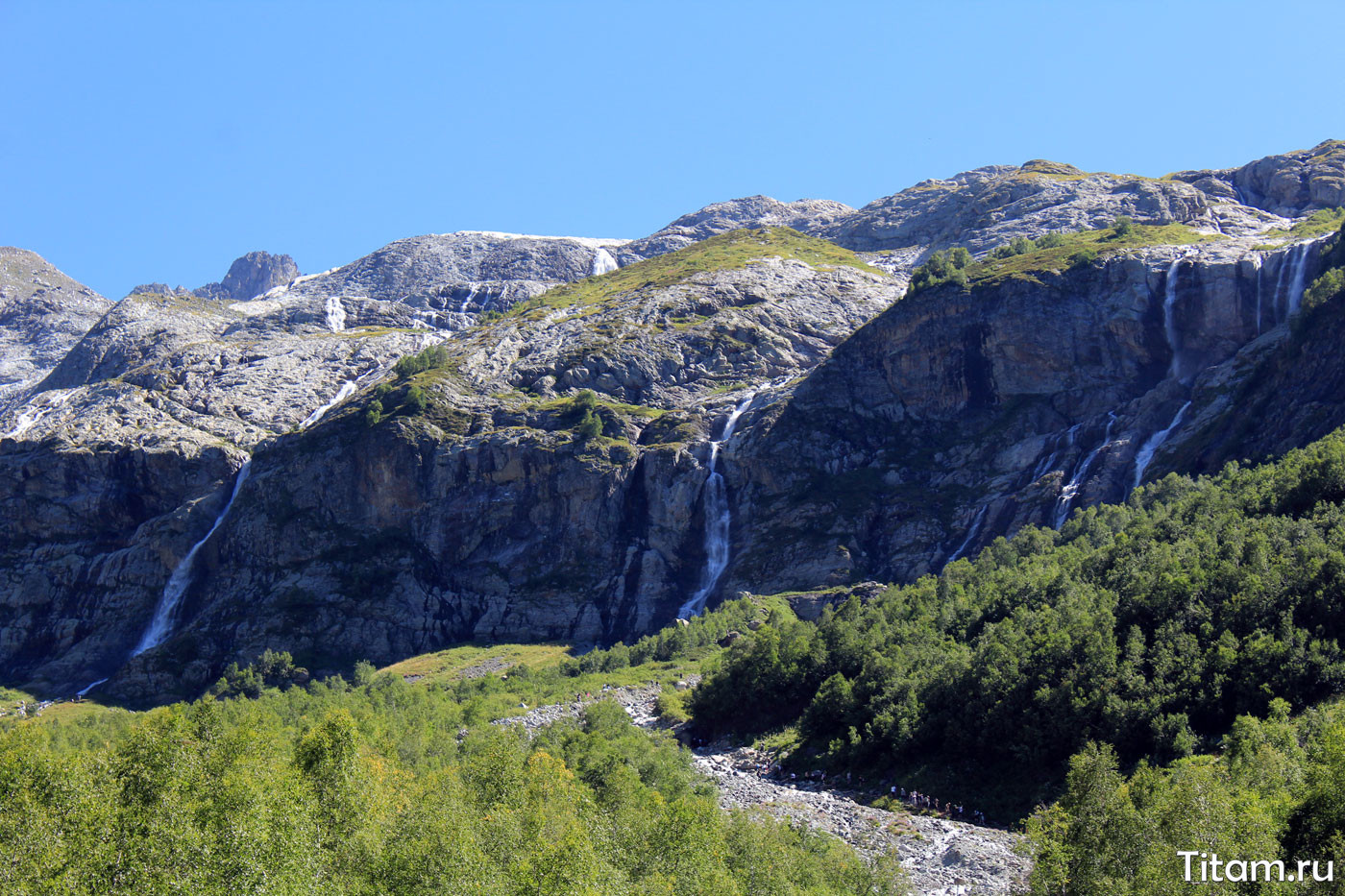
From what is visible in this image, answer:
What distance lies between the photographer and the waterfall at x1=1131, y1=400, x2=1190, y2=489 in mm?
116375

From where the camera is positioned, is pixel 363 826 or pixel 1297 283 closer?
pixel 363 826

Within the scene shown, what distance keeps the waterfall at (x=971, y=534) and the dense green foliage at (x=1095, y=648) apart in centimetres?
3286

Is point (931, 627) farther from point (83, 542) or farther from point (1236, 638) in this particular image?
point (83, 542)

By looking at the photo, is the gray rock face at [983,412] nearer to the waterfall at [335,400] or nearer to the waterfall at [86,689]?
the waterfall at [335,400]

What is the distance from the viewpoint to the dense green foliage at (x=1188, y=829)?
2981cm

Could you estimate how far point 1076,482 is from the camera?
12044 centimetres

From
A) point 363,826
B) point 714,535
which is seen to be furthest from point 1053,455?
point 363,826

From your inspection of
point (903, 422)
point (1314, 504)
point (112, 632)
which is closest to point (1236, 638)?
point (1314, 504)

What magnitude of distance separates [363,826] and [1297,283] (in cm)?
13550

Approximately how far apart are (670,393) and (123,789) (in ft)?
425

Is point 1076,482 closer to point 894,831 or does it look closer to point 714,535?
point 714,535

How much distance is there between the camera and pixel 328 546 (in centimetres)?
14312

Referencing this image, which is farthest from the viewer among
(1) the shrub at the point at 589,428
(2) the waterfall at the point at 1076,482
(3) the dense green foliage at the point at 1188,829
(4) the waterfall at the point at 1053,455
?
(1) the shrub at the point at 589,428

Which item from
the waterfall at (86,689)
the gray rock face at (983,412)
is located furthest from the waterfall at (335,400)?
the gray rock face at (983,412)
